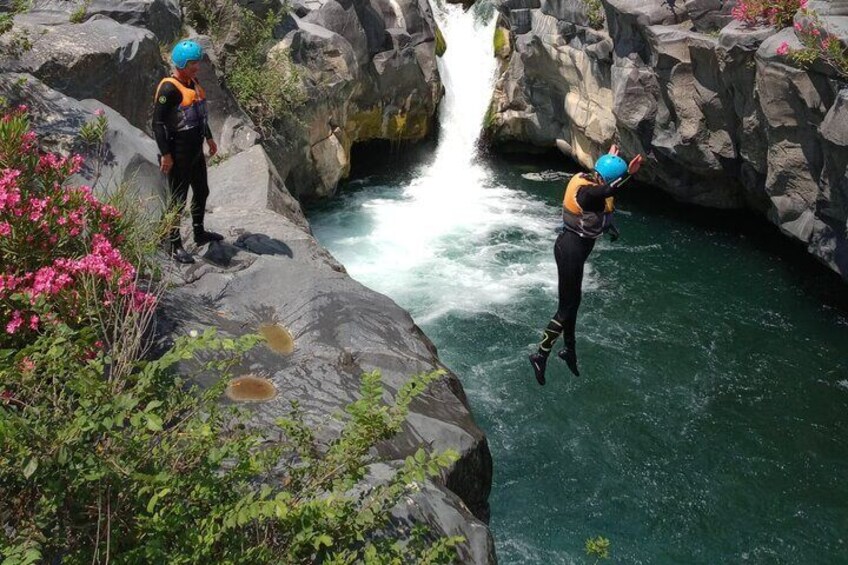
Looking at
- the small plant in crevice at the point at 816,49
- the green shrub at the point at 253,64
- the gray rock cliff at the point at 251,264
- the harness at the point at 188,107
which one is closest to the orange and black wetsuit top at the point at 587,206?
the gray rock cliff at the point at 251,264

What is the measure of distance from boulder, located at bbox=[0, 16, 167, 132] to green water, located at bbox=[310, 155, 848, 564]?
415cm

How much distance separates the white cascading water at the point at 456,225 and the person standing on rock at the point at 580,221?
160 inches

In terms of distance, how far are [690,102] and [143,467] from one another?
468 inches

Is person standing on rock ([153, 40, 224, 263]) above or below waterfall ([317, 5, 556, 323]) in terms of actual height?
above

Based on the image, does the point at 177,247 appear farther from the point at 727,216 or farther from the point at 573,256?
the point at 727,216

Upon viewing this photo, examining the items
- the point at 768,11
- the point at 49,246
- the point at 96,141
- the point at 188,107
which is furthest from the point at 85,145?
the point at 768,11

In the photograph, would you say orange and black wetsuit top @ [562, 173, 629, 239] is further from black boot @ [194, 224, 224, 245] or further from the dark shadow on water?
the dark shadow on water

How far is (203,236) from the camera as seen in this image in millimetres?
7395

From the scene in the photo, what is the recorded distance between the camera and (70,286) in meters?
4.62

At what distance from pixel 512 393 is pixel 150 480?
6.24m

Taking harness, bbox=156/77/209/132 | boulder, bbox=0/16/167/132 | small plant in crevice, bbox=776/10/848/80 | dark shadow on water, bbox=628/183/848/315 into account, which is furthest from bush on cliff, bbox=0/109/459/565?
dark shadow on water, bbox=628/183/848/315

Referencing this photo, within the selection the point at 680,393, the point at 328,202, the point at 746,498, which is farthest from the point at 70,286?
the point at 328,202

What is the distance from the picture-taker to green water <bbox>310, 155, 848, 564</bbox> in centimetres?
752

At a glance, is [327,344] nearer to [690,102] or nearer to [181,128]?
[181,128]
